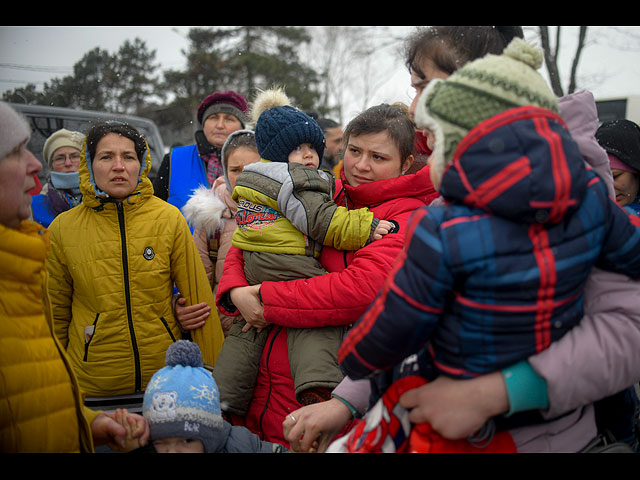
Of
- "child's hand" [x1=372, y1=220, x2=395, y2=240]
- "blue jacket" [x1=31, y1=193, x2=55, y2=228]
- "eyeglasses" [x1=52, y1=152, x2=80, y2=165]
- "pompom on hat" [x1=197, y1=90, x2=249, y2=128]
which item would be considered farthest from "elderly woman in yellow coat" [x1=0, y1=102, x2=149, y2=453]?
"pompom on hat" [x1=197, y1=90, x2=249, y2=128]

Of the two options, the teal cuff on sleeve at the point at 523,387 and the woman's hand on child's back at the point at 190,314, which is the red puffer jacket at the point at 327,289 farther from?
the teal cuff on sleeve at the point at 523,387

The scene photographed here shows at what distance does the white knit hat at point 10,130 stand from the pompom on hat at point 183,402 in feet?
3.22

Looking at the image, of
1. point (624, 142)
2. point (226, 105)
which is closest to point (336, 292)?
point (624, 142)

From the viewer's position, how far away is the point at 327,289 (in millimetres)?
1909

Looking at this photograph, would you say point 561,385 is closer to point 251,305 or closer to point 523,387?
point 523,387

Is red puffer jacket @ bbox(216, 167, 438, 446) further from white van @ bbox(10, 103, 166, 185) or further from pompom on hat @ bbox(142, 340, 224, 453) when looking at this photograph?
white van @ bbox(10, 103, 166, 185)

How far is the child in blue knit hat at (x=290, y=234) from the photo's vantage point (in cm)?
196

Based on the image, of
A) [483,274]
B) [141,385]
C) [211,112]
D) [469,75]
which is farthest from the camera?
[211,112]

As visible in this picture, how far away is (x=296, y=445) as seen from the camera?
5.44 ft

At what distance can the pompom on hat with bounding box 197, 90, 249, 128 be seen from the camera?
13.8ft
